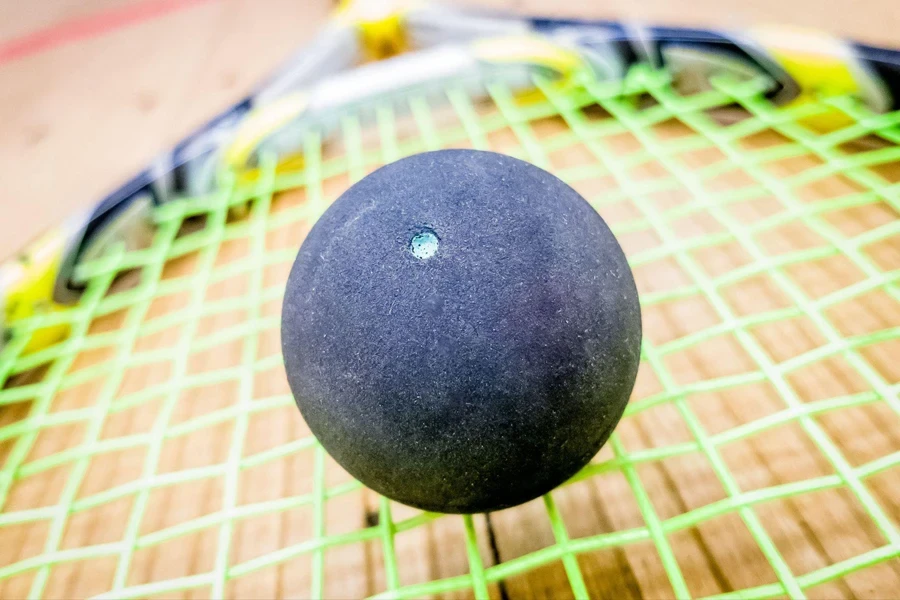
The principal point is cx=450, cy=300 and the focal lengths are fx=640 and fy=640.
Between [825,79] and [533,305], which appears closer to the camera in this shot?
[533,305]

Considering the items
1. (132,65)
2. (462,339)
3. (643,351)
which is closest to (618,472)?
(643,351)

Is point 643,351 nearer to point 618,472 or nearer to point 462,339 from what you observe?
point 618,472

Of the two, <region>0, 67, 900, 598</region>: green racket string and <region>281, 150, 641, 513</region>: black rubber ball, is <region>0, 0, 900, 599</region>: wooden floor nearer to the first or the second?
<region>0, 67, 900, 598</region>: green racket string

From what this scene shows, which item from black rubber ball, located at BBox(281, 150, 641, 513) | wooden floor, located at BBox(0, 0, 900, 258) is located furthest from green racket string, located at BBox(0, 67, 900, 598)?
wooden floor, located at BBox(0, 0, 900, 258)

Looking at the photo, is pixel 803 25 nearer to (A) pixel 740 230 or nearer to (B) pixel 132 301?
(A) pixel 740 230

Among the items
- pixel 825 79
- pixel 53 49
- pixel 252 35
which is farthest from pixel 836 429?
pixel 53 49

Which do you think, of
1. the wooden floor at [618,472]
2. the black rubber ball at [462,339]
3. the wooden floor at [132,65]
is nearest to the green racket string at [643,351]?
the wooden floor at [618,472]

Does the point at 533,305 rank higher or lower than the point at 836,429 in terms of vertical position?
higher

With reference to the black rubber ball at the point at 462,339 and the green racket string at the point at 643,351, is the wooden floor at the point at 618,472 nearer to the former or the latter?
the green racket string at the point at 643,351
